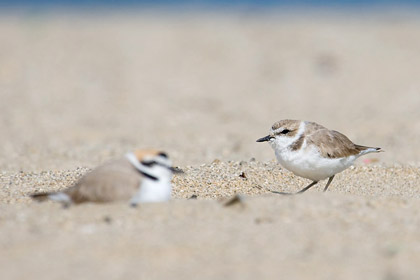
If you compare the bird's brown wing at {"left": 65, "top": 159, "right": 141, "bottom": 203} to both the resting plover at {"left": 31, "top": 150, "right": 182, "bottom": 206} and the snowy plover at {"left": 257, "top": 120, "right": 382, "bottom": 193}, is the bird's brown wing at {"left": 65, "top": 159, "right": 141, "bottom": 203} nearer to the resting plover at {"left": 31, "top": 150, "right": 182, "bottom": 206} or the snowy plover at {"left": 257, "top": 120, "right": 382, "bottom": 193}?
the resting plover at {"left": 31, "top": 150, "right": 182, "bottom": 206}

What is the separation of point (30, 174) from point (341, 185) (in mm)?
3119

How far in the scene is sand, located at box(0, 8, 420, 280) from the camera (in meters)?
4.45

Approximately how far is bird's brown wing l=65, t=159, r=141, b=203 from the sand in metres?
0.10

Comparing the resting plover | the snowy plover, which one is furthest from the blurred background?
the resting plover

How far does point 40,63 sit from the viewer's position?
55.3 ft

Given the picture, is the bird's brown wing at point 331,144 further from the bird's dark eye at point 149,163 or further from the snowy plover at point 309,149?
the bird's dark eye at point 149,163

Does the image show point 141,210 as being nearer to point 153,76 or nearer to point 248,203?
point 248,203

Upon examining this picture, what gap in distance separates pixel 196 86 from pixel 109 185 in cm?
1056

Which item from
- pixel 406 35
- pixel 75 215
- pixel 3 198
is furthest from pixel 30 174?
pixel 406 35

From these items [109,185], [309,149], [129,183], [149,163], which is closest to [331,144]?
[309,149]

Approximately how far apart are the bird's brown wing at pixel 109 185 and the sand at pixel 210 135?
0.34 feet

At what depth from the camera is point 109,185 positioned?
538 cm

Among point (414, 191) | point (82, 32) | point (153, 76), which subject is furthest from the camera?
point (82, 32)

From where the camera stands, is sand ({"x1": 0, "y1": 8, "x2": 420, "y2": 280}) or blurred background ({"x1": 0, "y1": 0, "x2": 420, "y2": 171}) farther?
blurred background ({"x1": 0, "y1": 0, "x2": 420, "y2": 171})
